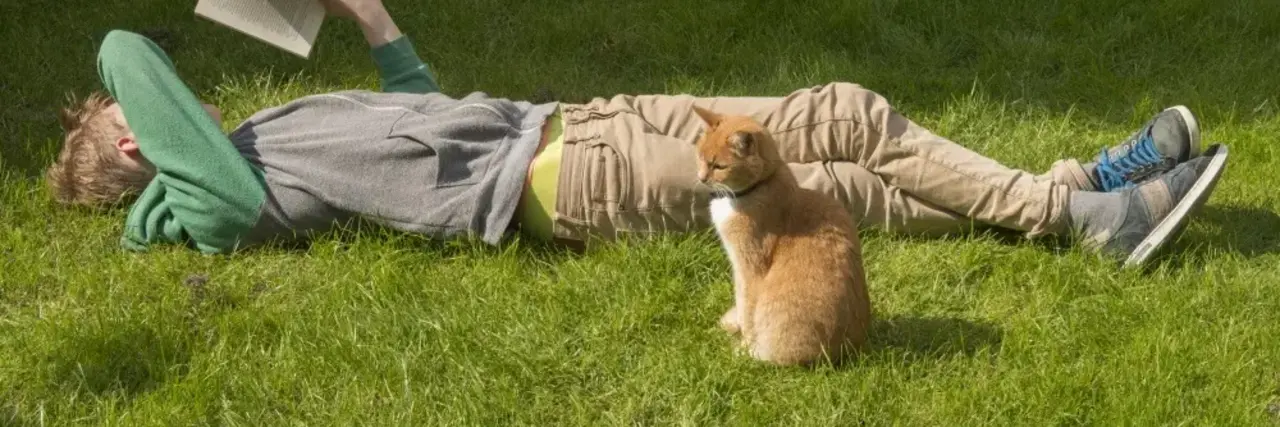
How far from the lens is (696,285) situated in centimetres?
353

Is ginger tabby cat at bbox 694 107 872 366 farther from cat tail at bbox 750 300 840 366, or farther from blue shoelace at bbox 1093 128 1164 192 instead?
blue shoelace at bbox 1093 128 1164 192

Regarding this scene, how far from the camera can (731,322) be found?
3238 millimetres

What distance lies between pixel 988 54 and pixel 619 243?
212cm

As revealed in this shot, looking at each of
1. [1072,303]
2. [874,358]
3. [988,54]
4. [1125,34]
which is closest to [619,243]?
[874,358]

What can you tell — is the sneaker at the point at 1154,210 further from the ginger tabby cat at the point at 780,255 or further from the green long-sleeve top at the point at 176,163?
the green long-sleeve top at the point at 176,163

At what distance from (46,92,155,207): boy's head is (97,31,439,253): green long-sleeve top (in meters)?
0.14

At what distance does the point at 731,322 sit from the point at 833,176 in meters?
0.65

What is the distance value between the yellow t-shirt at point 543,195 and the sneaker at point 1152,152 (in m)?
1.66

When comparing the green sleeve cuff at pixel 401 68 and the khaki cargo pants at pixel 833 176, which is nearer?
the khaki cargo pants at pixel 833 176

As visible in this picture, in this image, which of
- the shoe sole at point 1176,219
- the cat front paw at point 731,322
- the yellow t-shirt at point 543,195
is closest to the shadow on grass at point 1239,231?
the shoe sole at point 1176,219

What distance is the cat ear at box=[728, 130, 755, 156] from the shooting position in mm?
3033

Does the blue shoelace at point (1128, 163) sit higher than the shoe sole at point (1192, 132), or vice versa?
the shoe sole at point (1192, 132)

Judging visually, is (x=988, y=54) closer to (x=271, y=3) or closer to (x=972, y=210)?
(x=972, y=210)

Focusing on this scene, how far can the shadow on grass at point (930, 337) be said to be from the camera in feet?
10.3
